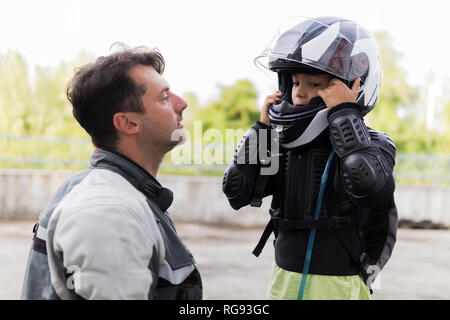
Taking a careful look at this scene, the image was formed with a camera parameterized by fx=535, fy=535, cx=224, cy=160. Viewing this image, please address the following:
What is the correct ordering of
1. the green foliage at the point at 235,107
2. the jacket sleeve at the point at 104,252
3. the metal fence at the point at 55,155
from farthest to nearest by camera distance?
1. the green foliage at the point at 235,107
2. the metal fence at the point at 55,155
3. the jacket sleeve at the point at 104,252

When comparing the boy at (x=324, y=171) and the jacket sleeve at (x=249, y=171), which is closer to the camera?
the boy at (x=324, y=171)

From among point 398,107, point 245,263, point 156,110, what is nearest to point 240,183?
point 156,110

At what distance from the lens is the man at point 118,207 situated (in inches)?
51.8

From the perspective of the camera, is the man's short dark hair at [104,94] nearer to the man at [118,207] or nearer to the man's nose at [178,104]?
the man at [118,207]

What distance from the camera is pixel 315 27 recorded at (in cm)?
241

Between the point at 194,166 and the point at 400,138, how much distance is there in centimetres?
824

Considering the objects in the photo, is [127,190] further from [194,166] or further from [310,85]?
[194,166]

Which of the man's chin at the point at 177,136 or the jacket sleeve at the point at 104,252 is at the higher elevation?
the man's chin at the point at 177,136

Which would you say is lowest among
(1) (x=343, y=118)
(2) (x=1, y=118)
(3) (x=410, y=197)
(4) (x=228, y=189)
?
(3) (x=410, y=197)

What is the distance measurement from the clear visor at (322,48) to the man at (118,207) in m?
0.72

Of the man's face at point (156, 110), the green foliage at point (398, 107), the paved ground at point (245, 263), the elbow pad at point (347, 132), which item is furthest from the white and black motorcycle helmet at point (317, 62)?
the green foliage at point (398, 107)

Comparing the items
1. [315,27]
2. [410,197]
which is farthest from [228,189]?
[410,197]

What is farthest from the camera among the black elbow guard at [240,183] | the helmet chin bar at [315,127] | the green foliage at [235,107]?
the green foliage at [235,107]

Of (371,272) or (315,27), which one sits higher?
(315,27)
